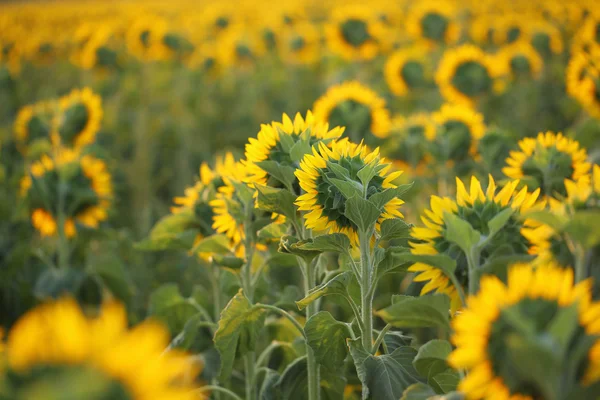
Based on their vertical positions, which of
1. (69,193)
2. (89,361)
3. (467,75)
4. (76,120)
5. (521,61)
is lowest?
(89,361)

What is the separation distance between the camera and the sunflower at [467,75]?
2.95 metres

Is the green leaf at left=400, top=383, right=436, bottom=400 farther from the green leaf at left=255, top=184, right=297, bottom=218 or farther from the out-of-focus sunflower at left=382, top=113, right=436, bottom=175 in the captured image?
the out-of-focus sunflower at left=382, top=113, right=436, bottom=175

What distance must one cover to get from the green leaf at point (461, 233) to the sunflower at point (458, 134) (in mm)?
1299

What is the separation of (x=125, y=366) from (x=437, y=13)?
4.12 metres

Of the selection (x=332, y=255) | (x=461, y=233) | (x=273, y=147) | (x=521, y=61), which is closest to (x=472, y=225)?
(x=461, y=233)

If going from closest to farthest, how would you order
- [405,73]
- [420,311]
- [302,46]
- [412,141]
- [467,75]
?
[420,311] < [412,141] < [467,75] < [405,73] < [302,46]

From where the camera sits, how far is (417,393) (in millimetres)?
1000

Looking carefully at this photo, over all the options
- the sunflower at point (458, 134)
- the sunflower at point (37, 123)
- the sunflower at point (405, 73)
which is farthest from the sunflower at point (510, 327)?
the sunflower at point (405, 73)

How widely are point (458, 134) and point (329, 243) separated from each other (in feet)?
4.19

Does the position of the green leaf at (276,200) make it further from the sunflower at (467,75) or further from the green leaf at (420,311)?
the sunflower at (467,75)

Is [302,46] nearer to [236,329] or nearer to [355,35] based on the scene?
[355,35]

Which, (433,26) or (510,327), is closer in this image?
(510,327)

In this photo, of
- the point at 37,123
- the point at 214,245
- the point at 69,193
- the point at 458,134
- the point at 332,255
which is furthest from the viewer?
the point at 37,123

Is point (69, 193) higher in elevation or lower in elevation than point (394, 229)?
higher
